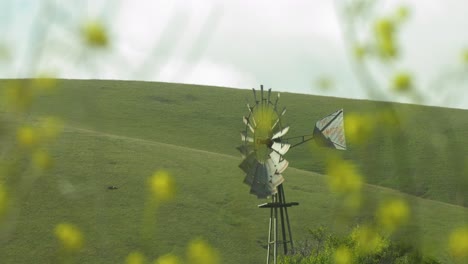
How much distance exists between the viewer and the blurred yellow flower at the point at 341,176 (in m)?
4.64

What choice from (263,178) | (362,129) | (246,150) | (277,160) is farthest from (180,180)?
(362,129)

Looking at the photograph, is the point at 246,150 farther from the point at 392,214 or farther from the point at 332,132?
the point at 392,214

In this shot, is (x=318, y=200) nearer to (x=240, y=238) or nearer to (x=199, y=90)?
(x=240, y=238)

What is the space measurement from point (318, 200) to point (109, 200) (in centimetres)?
1276

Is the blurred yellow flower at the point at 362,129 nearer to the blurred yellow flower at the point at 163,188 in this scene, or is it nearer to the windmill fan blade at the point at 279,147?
the blurred yellow flower at the point at 163,188

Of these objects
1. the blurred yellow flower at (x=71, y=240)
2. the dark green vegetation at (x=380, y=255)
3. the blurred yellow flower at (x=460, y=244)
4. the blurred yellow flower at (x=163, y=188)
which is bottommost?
the blurred yellow flower at (x=460, y=244)

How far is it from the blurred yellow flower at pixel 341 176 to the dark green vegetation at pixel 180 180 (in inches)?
739

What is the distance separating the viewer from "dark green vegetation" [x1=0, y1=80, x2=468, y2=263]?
135ft

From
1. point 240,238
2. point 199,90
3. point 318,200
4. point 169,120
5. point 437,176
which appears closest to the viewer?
point 240,238

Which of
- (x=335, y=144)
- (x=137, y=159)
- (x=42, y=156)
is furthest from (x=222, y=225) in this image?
(x=42, y=156)

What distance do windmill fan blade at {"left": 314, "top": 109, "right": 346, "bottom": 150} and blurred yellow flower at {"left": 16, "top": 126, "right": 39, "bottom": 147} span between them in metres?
14.8

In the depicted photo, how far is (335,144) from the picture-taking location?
1855 cm

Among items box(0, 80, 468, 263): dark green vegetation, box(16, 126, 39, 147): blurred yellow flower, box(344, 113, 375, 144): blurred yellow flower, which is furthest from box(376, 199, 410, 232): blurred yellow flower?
box(0, 80, 468, 263): dark green vegetation

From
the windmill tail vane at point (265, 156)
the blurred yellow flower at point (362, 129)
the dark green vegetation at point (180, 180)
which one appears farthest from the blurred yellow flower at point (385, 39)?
the dark green vegetation at point (180, 180)
